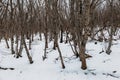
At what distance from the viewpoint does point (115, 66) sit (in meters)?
10.6

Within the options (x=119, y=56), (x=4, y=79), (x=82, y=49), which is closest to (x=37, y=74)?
(x=4, y=79)

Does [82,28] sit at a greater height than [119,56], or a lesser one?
greater

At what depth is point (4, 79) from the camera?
1062 centimetres

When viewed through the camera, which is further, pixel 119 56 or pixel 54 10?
pixel 119 56

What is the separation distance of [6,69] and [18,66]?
0.68 metres

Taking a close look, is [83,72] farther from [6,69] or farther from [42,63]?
[6,69]

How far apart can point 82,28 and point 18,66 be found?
13.1 feet

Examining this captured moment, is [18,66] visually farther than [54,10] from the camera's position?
Yes

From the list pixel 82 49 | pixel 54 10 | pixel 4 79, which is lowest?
pixel 4 79

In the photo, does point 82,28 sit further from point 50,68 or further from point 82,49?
point 50,68

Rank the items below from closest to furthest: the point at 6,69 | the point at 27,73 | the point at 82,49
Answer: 1. the point at 82,49
2. the point at 27,73
3. the point at 6,69

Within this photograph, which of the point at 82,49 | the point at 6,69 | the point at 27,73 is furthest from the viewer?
the point at 6,69

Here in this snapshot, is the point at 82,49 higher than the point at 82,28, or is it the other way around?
the point at 82,28

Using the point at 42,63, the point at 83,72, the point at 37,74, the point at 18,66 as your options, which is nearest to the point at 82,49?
the point at 83,72
